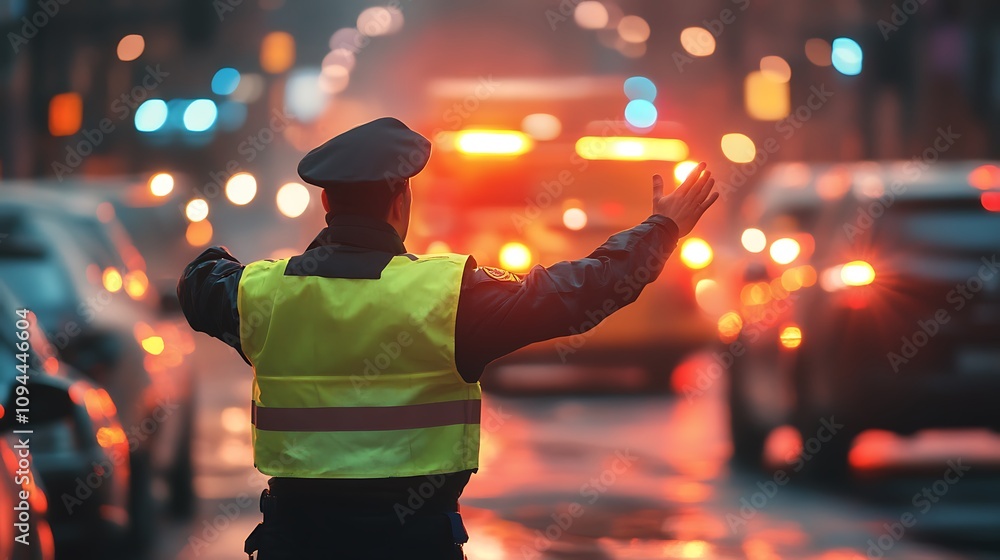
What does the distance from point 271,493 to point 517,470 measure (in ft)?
23.7

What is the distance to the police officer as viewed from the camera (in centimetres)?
387

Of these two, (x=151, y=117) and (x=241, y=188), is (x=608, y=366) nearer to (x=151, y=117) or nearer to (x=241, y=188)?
(x=241, y=188)

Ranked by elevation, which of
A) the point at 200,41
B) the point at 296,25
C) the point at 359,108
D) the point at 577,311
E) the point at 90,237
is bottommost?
the point at 577,311

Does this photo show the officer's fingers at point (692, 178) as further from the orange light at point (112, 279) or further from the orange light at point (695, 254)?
the orange light at point (695, 254)

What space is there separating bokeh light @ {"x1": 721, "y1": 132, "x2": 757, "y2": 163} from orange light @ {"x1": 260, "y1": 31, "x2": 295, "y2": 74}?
27.2m

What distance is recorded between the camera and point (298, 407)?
154 inches

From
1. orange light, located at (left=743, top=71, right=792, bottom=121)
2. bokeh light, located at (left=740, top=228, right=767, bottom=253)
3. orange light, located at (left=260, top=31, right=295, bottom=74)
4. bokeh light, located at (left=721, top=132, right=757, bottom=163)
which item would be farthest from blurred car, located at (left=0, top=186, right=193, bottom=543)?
orange light, located at (left=260, top=31, right=295, bottom=74)

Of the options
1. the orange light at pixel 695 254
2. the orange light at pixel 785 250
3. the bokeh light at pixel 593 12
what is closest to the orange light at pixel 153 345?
the orange light at pixel 785 250

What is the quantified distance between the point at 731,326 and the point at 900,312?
10.4 ft

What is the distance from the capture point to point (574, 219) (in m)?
14.7

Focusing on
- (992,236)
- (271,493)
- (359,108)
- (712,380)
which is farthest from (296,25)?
(271,493)

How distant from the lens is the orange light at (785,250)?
38.5 feet

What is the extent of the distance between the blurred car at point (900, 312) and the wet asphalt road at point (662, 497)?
44 centimetres

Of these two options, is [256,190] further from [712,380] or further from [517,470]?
[517,470]
